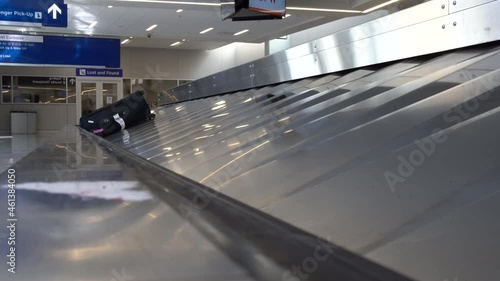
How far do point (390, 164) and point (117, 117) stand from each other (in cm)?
530

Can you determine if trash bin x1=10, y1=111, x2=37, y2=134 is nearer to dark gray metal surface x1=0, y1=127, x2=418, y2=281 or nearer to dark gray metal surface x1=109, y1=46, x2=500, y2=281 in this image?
dark gray metal surface x1=109, y1=46, x2=500, y2=281

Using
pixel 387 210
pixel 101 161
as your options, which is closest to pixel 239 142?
pixel 101 161

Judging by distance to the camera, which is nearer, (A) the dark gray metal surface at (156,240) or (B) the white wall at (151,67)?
(A) the dark gray metal surface at (156,240)

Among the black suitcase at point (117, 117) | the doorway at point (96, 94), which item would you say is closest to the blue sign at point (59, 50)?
the doorway at point (96, 94)

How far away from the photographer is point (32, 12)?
31.4 ft

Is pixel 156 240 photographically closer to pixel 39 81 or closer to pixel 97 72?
pixel 97 72

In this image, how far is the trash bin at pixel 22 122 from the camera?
19344 mm

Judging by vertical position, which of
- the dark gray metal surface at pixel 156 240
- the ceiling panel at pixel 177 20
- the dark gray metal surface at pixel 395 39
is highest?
the ceiling panel at pixel 177 20

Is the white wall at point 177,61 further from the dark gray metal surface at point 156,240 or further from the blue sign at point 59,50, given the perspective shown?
the dark gray metal surface at point 156,240

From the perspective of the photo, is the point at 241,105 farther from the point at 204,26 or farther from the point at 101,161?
the point at 204,26

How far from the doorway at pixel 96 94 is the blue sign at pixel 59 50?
2861 mm

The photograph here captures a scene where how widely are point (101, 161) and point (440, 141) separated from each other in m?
2.33

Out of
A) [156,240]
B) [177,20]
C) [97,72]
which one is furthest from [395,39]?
[97,72]

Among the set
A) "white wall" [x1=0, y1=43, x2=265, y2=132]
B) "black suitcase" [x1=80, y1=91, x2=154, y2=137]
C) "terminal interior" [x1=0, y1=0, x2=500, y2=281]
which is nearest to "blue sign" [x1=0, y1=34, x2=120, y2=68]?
"white wall" [x1=0, y1=43, x2=265, y2=132]
